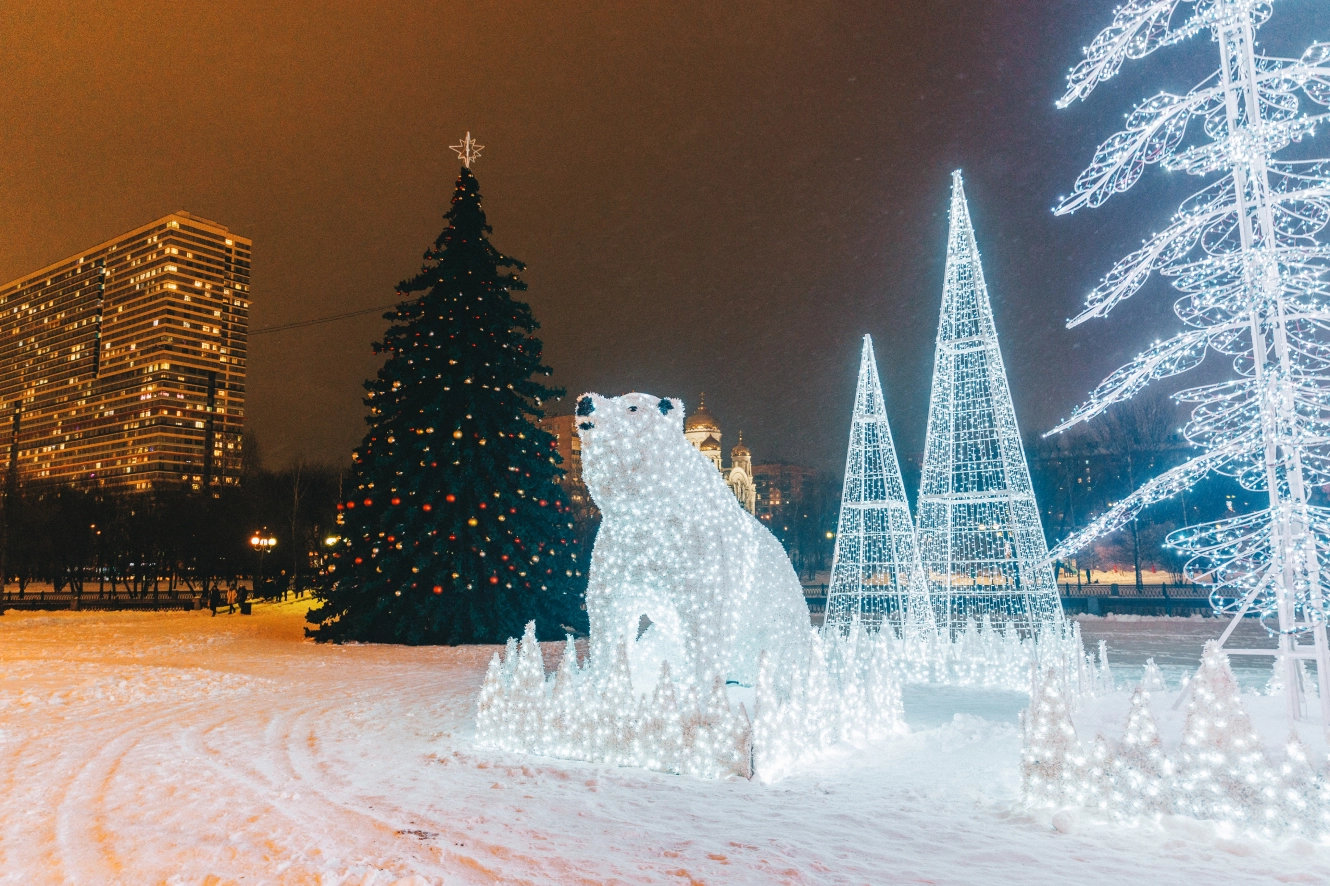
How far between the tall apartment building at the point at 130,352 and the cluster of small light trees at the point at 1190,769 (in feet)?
280

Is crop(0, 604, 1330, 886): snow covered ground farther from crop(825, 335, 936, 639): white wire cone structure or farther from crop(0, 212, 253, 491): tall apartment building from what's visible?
crop(0, 212, 253, 491): tall apartment building

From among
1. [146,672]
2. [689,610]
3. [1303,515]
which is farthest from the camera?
[146,672]

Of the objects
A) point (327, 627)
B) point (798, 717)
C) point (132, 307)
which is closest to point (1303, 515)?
point (798, 717)

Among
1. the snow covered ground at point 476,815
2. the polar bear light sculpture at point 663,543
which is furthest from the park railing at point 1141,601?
the snow covered ground at point 476,815

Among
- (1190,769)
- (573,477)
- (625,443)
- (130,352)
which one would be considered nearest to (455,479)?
(625,443)

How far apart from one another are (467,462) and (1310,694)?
12.6 m

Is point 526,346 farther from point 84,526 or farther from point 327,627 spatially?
point 84,526

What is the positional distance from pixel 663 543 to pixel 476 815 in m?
2.53

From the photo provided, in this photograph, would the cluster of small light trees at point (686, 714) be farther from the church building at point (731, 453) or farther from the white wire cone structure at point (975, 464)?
the church building at point (731, 453)

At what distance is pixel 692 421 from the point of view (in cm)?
7294

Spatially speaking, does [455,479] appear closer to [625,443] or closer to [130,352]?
[625,443]

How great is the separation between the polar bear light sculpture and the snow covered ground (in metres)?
1.19

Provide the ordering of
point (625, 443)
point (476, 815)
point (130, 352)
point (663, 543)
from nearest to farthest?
point (476, 815), point (663, 543), point (625, 443), point (130, 352)

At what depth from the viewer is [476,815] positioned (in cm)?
449
